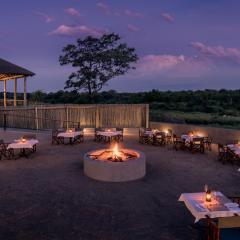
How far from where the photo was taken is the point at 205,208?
6.81m

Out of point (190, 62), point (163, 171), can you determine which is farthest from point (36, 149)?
point (190, 62)

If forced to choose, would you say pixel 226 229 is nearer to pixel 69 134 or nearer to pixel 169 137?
pixel 69 134

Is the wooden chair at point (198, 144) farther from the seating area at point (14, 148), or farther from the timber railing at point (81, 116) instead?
the seating area at point (14, 148)

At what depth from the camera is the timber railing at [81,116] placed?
21500mm

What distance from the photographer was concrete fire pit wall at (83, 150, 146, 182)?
37.7ft

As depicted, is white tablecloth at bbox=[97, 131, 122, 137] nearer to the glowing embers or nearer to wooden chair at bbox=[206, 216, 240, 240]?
the glowing embers

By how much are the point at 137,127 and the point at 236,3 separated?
10198 millimetres

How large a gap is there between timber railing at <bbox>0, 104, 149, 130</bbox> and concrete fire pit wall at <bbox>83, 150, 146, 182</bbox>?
10485mm

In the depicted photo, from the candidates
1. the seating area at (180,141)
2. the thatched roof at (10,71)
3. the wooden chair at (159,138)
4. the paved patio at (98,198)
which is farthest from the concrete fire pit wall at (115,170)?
the thatched roof at (10,71)

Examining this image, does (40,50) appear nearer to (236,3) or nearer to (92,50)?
(92,50)

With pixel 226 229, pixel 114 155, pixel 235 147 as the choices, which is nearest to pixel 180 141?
pixel 235 147

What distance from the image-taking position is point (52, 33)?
30.2m

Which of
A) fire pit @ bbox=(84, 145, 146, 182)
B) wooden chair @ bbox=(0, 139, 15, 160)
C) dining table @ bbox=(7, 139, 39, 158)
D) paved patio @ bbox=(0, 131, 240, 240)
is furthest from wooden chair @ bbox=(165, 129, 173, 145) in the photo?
wooden chair @ bbox=(0, 139, 15, 160)

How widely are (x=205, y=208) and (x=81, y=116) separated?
17.5 metres
